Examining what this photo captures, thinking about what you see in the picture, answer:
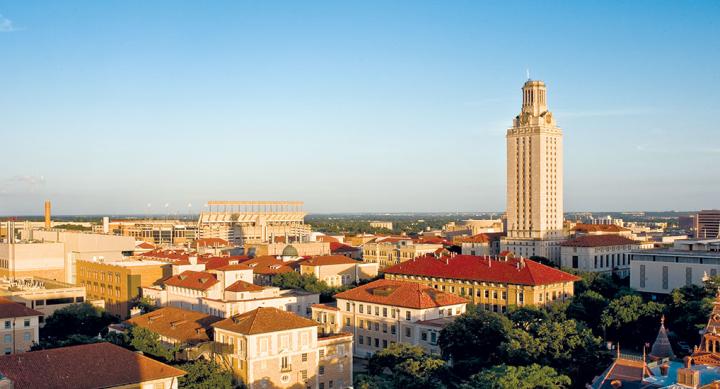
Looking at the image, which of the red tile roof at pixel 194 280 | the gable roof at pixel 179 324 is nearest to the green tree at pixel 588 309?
the gable roof at pixel 179 324

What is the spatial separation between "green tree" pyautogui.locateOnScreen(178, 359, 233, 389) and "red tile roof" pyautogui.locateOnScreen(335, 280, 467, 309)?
24.6 metres

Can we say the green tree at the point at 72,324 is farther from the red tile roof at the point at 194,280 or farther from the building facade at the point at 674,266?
the building facade at the point at 674,266

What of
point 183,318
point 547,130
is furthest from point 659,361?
point 547,130

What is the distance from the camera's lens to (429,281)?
4077 inches

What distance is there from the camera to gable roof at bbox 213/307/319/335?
58.7 m

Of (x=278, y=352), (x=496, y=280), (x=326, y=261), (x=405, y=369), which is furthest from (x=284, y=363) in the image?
(x=326, y=261)

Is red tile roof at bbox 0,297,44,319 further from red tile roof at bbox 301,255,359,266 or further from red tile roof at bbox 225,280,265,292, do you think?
red tile roof at bbox 301,255,359,266

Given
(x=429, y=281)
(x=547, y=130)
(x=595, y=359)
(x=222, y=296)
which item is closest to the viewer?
(x=595, y=359)

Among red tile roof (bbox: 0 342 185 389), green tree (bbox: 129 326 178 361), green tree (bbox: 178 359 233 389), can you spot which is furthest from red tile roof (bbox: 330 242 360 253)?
red tile roof (bbox: 0 342 185 389)

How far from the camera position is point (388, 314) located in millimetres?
77000

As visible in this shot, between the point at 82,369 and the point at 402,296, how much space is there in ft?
118

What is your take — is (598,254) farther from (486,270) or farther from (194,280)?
(194,280)

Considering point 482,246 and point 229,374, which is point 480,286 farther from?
point 482,246

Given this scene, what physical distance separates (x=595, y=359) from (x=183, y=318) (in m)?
37.1
